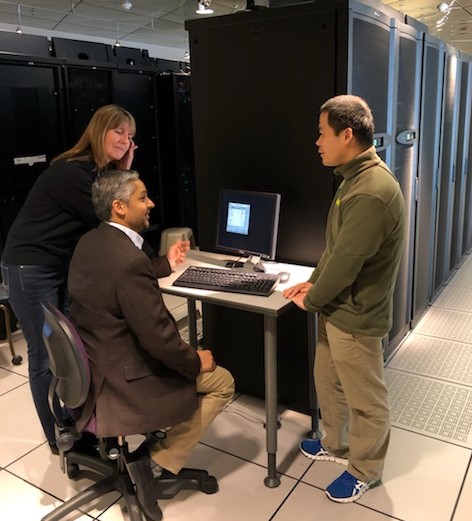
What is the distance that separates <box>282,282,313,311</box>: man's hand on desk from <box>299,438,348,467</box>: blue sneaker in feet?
2.49

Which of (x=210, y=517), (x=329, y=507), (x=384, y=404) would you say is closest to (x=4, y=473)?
(x=210, y=517)

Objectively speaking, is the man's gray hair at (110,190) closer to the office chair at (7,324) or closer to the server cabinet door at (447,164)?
the office chair at (7,324)

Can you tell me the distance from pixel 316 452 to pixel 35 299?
4.74 feet

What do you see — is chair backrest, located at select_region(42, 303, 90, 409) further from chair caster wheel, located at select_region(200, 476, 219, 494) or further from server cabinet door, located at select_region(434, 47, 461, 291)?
server cabinet door, located at select_region(434, 47, 461, 291)

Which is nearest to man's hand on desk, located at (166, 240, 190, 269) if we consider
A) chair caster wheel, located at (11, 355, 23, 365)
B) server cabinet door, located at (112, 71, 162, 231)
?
chair caster wheel, located at (11, 355, 23, 365)

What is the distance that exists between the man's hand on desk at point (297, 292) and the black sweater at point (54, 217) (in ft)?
2.80

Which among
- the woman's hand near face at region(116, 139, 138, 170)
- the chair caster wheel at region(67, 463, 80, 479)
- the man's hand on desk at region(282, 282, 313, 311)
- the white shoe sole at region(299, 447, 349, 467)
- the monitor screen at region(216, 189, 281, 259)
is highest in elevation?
the woman's hand near face at region(116, 139, 138, 170)

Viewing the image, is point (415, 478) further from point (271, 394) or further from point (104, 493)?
point (104, 493)

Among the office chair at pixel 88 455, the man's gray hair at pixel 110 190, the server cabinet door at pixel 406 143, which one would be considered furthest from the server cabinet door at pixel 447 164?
the office chair at pixel 88 455

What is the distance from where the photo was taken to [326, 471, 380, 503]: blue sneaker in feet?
6.94

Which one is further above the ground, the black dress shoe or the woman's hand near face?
the woman's hand near face

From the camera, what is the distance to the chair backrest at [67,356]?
1719 millimetres

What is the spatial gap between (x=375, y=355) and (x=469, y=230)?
13.9 ft

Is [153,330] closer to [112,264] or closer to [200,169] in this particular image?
[112,264]
